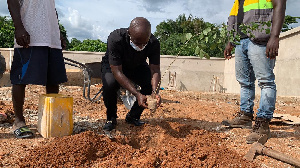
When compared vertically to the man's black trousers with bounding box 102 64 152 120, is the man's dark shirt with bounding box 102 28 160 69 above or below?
above

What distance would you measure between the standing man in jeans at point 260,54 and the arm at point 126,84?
106 centimetres

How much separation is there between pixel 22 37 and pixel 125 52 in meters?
0.94

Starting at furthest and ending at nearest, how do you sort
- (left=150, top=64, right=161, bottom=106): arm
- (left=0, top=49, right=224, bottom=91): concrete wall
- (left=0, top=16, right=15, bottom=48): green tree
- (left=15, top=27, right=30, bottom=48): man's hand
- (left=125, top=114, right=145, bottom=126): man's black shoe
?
1. (left=0, top=16, right=15, bottom=48): green tree
2. (left=0, top=49, right=224, bottom=91): concrete wall
3. (left=125, top=114, right=145, bottom=126): man's black shoe
4. (left=150, top=64, right=161, bottom=106): arm
5. (left=15, top=27, right=30, bottom=48): man's hand

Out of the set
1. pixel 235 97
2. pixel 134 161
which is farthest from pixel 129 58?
pixel 235 97

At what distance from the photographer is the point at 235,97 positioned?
Result: 679cm

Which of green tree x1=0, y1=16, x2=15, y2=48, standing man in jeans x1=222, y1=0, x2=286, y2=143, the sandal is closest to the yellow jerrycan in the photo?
the sandal

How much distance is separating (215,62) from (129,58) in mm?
9856

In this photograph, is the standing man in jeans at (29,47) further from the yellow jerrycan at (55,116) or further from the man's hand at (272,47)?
the man's hand at (272,47)

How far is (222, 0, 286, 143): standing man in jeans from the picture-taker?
7.34 ft

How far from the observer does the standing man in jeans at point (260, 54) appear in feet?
7.34

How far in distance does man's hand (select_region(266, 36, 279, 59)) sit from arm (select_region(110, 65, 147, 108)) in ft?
3.89

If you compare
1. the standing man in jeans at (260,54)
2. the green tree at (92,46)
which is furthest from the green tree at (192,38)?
the green tree at (92,46)

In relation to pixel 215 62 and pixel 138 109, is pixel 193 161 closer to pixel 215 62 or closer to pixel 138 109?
pixel 138 109

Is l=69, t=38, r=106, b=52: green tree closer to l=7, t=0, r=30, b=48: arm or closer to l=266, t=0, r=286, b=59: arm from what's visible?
l=7, t=0, r=30, b=48: arm
